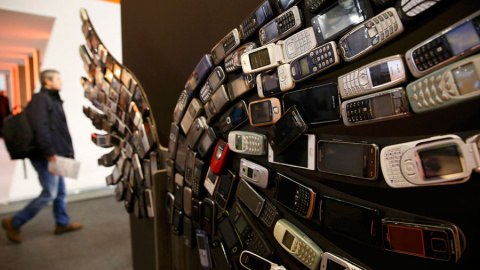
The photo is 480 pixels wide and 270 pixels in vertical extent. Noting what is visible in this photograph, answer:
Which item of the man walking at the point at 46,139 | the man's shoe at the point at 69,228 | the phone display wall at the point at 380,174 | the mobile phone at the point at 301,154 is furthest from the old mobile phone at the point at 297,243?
the man's shoe at the point at 69,228

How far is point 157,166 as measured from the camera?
1.25 m

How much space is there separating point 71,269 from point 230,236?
195cm

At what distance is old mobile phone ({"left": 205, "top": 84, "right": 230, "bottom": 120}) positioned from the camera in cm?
75

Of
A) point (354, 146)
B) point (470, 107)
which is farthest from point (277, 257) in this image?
point (470, 107)

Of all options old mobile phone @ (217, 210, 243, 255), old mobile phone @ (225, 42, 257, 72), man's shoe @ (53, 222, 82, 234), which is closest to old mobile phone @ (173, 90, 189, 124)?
old mobile phone @ (225, 42, 257, 72)

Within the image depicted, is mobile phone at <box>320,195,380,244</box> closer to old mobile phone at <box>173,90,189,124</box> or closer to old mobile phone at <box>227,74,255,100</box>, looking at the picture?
old mobile phone at <box>227,74,255,100</box>

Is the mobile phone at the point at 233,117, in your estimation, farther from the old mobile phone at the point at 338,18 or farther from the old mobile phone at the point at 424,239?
the old mobile phone at the point at 424,239

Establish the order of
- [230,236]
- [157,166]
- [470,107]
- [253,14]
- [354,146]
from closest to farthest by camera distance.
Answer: [470,107], [354,146], [253,14], [230,236], [157,166]

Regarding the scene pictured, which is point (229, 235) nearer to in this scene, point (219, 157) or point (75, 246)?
point (219, 157)

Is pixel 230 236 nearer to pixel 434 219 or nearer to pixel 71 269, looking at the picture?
pixel 434 219

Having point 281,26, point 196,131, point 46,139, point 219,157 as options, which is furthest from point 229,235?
point 46,139

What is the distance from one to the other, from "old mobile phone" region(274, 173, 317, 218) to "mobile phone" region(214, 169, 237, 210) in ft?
0.56

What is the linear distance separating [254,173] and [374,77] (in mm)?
337

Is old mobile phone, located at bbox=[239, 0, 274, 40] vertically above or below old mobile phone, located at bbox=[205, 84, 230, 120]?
above
